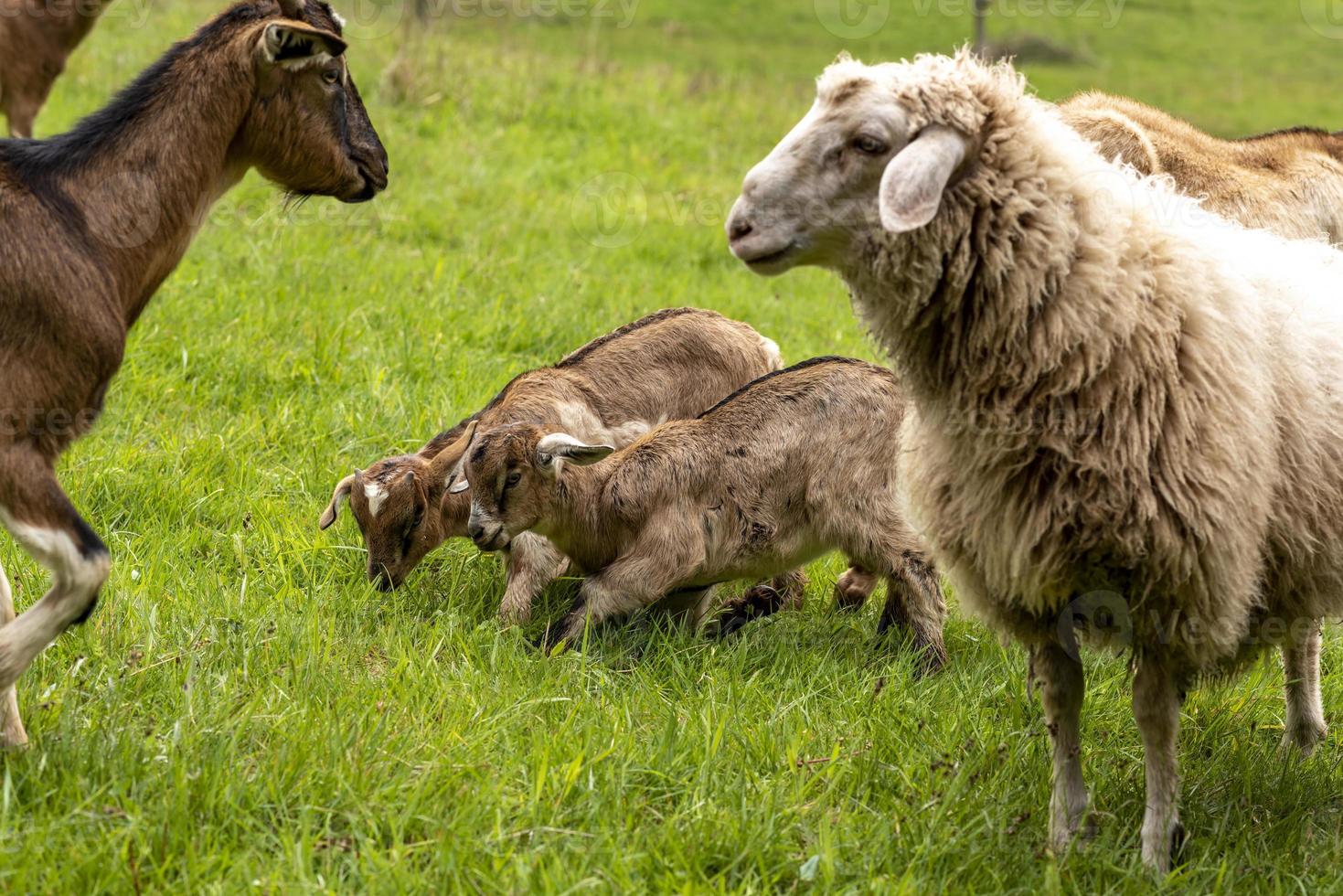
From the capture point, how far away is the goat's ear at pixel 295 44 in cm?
441

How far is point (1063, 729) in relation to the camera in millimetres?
4168

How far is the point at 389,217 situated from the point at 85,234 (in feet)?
19.2

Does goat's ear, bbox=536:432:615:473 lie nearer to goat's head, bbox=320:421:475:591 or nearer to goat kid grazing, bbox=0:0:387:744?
goat's head, bbox=320:421:475:591

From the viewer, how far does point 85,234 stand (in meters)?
4.14

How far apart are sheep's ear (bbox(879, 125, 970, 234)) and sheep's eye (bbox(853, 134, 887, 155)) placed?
0.09 metres

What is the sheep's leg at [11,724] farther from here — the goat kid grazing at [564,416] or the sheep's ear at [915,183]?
the sheep's ear at [915,183]

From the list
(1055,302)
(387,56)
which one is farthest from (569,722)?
(387,56)

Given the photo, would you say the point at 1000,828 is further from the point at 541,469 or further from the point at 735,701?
the point at 541,469

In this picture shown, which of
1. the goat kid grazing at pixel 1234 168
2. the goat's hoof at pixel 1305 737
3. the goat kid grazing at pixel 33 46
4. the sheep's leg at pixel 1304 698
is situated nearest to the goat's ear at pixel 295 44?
the goat kid grazing at pixel 1234 168

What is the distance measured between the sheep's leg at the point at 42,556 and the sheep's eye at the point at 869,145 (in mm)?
2339

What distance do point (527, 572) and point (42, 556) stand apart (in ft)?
7.40

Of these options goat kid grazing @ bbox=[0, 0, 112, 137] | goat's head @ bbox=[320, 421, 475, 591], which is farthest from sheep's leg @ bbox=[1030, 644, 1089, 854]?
goat kid grazing @ bbox=[0, 0, 112, 137]

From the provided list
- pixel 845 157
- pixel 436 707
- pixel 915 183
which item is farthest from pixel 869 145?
pixel 436 707

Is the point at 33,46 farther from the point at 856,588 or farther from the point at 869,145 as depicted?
the point at 869,145
